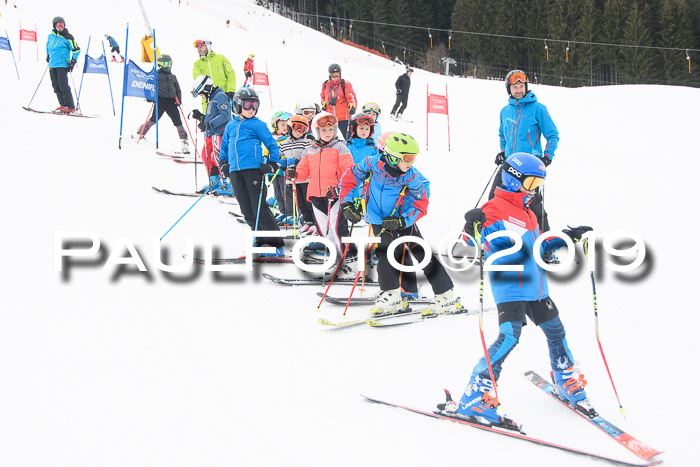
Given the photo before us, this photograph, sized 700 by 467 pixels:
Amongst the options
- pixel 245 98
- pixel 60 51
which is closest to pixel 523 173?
pixel 245 98

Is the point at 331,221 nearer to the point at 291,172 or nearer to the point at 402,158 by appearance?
the point at 291,172

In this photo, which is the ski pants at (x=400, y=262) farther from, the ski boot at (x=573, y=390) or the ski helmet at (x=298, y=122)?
the ski helmet at (x=298, y=122)

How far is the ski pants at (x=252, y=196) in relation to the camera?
6215 mm

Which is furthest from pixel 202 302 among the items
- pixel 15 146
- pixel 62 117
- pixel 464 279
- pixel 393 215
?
pixel 62 117

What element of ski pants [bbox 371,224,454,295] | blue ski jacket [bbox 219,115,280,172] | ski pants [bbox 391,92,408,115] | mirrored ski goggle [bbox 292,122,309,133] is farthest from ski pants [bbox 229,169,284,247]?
ski pants [bbox 391,92,408,115]

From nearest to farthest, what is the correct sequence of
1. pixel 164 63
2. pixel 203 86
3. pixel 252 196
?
pixel 252 196 < pixel 203 86 < pixel 164 63

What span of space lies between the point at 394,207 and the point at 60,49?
9.91 metres

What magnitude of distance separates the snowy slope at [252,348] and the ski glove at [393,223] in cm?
88

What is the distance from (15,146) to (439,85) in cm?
1549

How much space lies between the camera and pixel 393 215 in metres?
4.89

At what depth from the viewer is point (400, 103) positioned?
16.1 meters

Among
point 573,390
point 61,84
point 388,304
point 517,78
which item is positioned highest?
point 61,84

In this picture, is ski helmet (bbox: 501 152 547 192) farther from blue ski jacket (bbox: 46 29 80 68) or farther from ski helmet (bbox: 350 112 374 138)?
blue ski jacket (bbox: 46 29 80 68)

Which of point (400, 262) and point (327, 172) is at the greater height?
point (327, 172)
